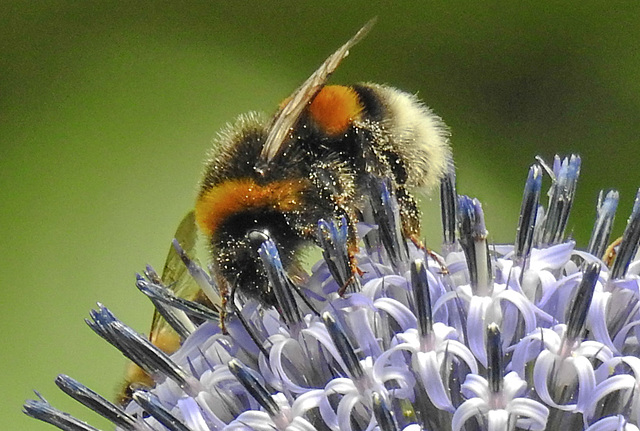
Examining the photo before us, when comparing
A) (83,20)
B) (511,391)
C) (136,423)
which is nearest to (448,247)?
(511,391)

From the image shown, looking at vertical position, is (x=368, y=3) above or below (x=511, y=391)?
above

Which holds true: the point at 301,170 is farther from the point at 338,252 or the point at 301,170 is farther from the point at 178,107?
the point at 178,107

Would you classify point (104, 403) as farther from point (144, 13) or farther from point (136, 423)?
point (144, 13)

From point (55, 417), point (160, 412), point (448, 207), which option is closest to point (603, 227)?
point (448, 207)

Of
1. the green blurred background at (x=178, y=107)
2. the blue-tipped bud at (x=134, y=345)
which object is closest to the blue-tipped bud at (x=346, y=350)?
the blue-tipped bud at (x=134, y=345)

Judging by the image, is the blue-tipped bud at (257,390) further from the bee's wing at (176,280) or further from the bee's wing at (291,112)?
the bee's wing at (176,280)

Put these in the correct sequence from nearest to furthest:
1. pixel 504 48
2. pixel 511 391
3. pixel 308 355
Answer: pixel 511 391, pixel 308 355, pixel 504 48

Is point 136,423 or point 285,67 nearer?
point 136,423

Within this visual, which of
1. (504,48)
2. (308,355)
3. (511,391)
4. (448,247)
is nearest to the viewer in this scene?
(511,391)
